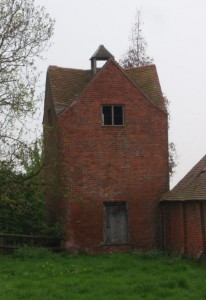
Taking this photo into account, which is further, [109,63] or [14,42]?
[109,63]

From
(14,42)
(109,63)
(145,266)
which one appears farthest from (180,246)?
(14,42)

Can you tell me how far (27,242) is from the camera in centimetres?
2352

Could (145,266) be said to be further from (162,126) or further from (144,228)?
(162,126)

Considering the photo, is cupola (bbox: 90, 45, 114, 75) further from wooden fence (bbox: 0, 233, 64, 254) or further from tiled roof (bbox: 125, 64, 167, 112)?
wooden fence (bbox: 0, 233, 64, 254)

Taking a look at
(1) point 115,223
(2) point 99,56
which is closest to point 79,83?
(2) point 99,56

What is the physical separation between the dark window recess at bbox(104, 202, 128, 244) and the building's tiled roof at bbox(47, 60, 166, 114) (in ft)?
15.3

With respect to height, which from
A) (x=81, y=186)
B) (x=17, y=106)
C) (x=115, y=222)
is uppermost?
(x=17, y=106)

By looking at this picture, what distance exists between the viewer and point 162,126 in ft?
78.9

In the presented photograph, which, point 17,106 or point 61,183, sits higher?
point 17,106

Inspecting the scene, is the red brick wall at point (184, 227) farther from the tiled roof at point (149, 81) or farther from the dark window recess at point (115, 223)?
the tiled roof at point (149, 81)

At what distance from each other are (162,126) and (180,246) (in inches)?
210

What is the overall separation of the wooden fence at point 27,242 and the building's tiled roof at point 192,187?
4.81 m

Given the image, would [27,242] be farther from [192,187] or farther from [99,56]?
[99,56]

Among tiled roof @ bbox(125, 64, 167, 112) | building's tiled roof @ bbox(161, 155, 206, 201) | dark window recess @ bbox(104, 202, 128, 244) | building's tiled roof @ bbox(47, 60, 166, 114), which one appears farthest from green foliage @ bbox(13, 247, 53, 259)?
tiled roof @ bbox(125, 64, 167, 112)
